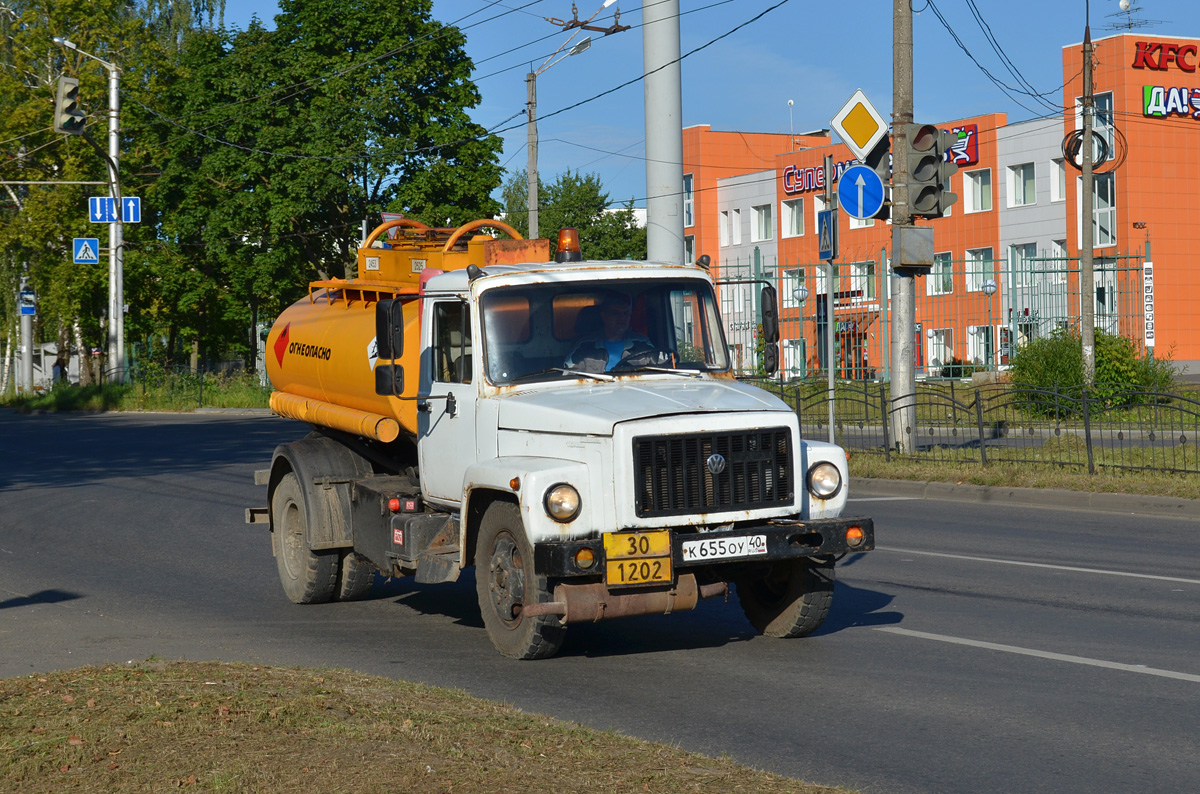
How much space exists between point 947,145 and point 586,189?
66.2m

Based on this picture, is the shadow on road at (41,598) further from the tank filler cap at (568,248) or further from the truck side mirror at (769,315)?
the truck side mirror at (769,315)

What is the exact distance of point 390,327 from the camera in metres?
8.14

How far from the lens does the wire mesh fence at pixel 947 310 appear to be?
3303 cm

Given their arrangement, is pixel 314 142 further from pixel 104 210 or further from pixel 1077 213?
pixel 1077 213

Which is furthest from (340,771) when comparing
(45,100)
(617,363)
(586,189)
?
(586,189)

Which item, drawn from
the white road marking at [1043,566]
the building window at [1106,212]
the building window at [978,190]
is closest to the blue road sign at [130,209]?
the building window at [978,190]

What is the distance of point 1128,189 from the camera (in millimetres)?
48250

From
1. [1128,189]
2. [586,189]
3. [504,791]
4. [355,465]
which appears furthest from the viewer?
[586,189]

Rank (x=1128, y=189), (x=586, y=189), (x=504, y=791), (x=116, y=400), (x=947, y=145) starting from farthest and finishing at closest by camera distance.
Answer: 1. (x=586, y=189)
2. (x=1128, y=189)
3. (x=116, y=400)
4. (x=947, y=145)
5. (x=504, y=791)

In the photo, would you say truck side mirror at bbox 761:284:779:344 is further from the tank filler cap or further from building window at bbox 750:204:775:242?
building window at bbox 750:204:775:242

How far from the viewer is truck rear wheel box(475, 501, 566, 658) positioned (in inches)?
283

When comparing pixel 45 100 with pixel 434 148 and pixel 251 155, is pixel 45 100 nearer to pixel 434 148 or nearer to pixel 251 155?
pixel 251 155

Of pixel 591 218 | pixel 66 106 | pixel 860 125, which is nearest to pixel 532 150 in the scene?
pixel 66 106

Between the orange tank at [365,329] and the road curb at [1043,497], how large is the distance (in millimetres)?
7625
